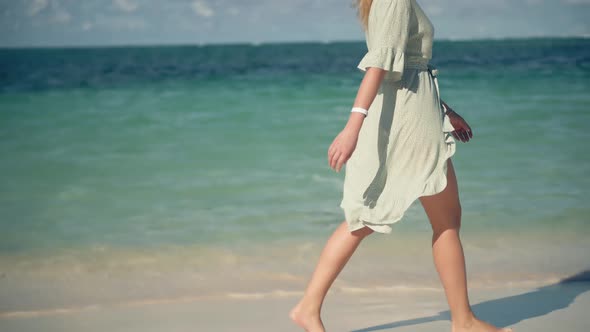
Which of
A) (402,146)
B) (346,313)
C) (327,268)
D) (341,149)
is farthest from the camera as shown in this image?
(346,313)

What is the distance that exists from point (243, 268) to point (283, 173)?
115 inches

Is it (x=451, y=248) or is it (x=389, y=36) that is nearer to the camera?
(x=389, y=36)

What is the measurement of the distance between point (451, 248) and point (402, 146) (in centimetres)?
41

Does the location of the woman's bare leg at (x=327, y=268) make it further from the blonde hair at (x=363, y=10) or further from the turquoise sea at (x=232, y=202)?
the turquoise sea at (x=232, y=202)

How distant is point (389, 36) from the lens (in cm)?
→ 211

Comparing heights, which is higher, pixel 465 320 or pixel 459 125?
pixel 459 125

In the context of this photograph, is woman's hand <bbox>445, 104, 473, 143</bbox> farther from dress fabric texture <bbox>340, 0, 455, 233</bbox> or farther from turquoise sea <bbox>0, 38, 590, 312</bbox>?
turquoise sea <bbox>0, 38, 590, 312</bbox>

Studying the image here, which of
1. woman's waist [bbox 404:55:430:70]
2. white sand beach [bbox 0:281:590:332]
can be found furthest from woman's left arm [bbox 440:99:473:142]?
white sand beach [bbox 0:281:590:332]

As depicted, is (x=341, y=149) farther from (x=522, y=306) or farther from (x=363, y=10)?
(x=522, y=306)

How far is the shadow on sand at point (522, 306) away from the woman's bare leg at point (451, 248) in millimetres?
397

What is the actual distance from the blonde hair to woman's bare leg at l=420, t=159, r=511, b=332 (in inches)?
20.9

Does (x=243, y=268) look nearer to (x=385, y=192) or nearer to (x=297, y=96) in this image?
(x=385, y=192)

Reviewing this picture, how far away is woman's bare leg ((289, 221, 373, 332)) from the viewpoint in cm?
236

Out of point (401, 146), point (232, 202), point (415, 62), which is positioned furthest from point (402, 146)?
point (232, 202)
